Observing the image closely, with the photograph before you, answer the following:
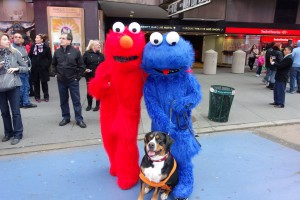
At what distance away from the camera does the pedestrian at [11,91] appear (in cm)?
427

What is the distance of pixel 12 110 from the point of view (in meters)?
4.49

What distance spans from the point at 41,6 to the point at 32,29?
1671mm

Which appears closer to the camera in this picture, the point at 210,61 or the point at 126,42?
the point at 126,42

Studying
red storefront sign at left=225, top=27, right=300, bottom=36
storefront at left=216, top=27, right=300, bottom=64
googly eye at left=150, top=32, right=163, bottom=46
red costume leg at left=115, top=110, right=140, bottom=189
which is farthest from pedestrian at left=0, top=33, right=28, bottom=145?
storefront at left=216, top=27, right=300, bottom=64

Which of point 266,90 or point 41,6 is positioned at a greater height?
point 41,6

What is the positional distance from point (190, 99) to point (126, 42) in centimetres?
92

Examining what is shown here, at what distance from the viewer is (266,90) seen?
31.1 ft

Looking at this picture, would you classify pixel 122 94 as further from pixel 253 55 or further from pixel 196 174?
pixel 253 55

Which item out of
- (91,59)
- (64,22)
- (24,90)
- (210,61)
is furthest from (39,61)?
(210,61)

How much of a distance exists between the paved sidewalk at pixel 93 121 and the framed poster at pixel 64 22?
Answer: 266cm

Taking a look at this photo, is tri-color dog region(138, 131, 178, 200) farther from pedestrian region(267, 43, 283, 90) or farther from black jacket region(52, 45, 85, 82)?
pedestrian region(267, 43, 283, 90)

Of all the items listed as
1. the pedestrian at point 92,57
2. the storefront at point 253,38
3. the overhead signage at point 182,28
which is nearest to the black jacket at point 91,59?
the pedestrian at point 92,57

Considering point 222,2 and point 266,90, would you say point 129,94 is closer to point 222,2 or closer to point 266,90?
point 266,90

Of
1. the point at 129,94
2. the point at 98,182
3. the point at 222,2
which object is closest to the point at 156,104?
the point at 129,94
